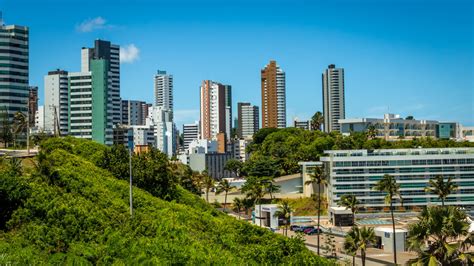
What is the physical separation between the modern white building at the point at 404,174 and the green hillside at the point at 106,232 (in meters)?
A: 57.1

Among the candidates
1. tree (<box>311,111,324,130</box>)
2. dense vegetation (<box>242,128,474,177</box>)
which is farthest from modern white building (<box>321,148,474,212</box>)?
tree (<box>311,111,324,130</box>)

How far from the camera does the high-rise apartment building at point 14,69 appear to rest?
5069 inches

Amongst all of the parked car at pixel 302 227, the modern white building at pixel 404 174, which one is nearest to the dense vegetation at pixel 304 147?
the modern white building at pixel 404 174

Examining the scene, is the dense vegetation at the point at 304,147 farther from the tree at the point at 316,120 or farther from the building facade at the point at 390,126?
the building facade at the point at 390,126

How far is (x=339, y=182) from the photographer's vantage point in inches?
3730

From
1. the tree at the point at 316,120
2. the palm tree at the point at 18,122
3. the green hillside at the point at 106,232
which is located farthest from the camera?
the tree at the point at 316,120

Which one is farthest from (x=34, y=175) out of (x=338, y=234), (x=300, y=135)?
(x=300, y=135)

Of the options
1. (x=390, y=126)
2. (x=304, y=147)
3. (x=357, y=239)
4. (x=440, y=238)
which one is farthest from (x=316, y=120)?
(x=440, y=238)

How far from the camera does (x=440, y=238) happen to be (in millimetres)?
26500

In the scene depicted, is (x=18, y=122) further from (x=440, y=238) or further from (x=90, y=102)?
(x=440, y=238)

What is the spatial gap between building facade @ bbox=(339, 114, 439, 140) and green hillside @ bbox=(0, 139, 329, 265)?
141m

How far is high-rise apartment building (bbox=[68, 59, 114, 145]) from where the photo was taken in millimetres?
142500

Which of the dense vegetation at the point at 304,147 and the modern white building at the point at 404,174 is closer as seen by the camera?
the modern white building at the point at 404,174

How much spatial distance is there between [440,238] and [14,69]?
401ft
